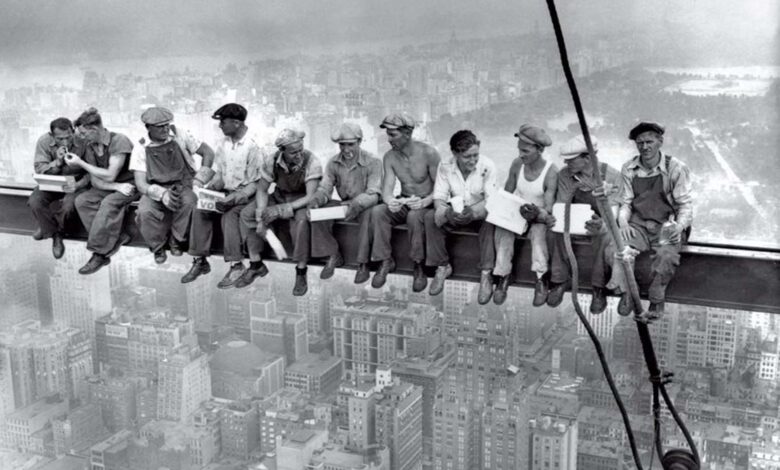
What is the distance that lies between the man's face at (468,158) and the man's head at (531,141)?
0.39 metres

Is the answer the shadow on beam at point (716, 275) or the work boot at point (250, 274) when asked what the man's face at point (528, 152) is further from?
the work boot at point (250, 274)

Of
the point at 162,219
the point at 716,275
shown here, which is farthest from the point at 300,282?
the point at 716,275

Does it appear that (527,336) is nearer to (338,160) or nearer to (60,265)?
(338,160)

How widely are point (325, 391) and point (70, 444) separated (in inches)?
260

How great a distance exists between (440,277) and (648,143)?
187 cm

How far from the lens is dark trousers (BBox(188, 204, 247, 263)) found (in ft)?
25.0

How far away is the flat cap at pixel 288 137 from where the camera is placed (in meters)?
7.27

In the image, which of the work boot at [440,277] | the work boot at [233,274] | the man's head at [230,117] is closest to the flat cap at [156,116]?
the man's head at [230,117]

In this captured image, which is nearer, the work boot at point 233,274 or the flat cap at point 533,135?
the flat cap at point 533,135

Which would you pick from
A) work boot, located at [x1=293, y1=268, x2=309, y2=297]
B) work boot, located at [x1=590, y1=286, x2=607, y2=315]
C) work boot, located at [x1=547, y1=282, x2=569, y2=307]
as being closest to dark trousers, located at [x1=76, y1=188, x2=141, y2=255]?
work boot, located at [x1=293, y1=268, x2=309, y2=297]

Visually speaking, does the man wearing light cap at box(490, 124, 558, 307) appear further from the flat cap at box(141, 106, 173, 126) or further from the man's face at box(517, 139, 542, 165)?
the flat cap at box(141, 106, 173, 126)

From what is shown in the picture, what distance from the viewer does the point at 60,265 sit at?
79.5 ft

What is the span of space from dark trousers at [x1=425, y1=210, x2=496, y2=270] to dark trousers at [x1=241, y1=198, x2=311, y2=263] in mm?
1031

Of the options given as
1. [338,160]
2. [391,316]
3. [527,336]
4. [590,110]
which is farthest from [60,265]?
[338,160]
